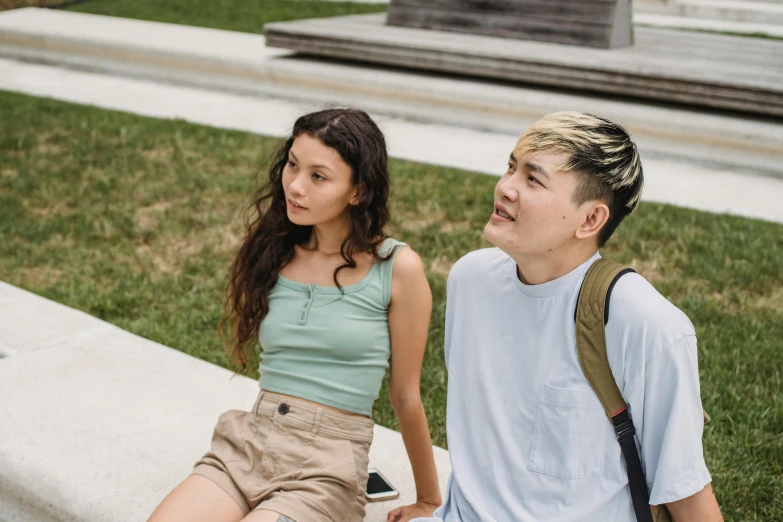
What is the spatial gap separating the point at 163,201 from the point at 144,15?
6.68 metres

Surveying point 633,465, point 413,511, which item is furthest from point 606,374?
point 413,511

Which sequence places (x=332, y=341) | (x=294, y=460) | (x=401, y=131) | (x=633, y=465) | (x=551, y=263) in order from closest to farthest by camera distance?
(x=633, y=465) → (x=551, y=263) → (x=294, y=460) → (x=332, y=341) → (x=401, y=131)

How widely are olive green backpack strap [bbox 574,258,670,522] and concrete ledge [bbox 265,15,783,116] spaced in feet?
17.0

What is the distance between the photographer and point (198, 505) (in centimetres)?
228

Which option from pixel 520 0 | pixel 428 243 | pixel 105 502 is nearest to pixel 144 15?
pixel 520 0

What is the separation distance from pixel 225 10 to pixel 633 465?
36.8 ft

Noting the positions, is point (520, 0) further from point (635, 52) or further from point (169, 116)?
point (169, 116)

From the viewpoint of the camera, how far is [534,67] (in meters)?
7.22

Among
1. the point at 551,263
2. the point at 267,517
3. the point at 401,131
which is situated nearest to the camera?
the point at 551,263

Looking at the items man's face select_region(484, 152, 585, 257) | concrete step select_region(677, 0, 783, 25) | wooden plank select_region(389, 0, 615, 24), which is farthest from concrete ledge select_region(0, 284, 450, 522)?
concrete step select_region(677, 0, 783, 25)

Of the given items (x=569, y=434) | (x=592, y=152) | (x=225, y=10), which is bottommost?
(x=225, y=10)

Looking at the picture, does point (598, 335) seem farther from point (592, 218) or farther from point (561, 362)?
point (592, 218)

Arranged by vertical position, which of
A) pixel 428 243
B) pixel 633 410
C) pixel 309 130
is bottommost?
pixel 428 243

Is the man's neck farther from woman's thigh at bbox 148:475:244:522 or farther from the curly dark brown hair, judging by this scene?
woman's thigh at bbox 148:475:244:522
